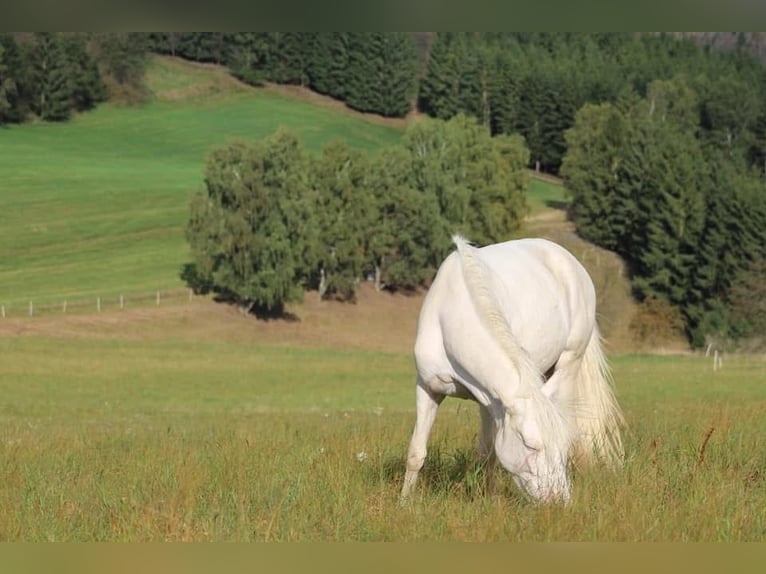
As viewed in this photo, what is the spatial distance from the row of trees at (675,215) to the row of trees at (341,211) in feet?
29.6

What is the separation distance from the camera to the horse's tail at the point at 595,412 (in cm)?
887

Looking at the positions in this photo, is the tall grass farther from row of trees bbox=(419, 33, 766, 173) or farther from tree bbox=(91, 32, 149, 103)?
row of trees bbox=(419, 33, 766, 173)

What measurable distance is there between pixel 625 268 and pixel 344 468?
273ft

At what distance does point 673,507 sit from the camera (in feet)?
21.8

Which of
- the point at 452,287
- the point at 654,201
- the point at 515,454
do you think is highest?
the point at 452,287

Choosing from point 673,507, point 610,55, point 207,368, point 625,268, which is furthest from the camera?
point 610,55

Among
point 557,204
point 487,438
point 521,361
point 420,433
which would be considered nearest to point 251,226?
point 557,204

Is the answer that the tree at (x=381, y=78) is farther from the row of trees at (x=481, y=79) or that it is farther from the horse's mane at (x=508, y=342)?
the horse's mane at (x=508, y=342)

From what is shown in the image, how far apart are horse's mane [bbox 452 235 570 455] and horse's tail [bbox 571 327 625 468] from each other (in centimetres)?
124

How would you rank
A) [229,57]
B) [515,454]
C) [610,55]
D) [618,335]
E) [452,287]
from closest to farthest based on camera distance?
[515,454]
[452,287]
[618,335]
[229,57]
[610,55]

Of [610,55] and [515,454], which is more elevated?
[515,454]

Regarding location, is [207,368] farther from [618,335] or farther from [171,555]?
[171,555]

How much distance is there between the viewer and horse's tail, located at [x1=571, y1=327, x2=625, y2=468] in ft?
29.1

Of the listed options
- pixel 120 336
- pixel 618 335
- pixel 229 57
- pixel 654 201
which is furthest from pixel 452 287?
pixel 229 57
